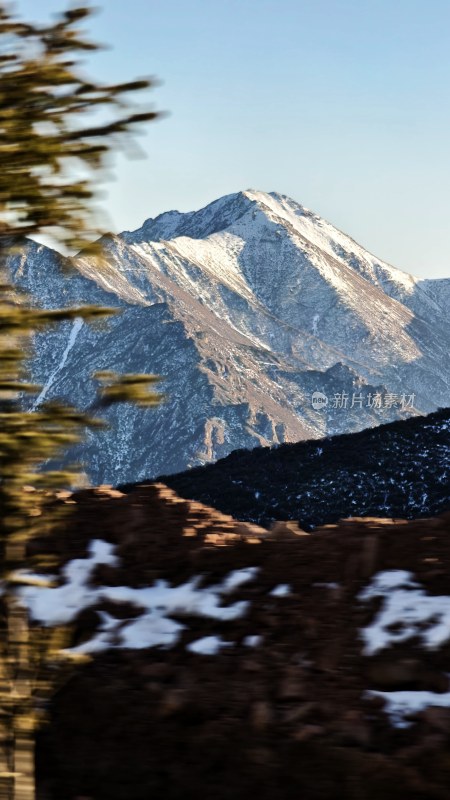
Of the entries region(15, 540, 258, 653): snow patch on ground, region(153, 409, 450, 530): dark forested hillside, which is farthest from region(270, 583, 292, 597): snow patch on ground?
region(153, 409, 450, 530): dark forested hillside

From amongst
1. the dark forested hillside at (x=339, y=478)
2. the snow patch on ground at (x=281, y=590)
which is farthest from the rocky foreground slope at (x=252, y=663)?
the dark forested hillside at (x=339, y=478)

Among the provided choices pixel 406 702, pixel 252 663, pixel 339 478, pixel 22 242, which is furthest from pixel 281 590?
pixel 339 478

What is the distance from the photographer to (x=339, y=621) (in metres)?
12.3

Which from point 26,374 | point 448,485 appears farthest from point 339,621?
point 448,485

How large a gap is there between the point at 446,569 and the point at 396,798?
3.51m

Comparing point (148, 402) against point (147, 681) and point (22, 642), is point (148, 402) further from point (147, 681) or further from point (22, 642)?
point (147, 681)

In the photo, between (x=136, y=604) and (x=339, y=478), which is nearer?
(x=136, y=604)

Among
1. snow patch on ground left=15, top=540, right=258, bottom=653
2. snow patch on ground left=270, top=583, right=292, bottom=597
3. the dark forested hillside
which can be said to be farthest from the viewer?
the dark forested hillside

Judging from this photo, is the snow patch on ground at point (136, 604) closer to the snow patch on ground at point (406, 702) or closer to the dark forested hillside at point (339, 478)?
the snow patch on ground at point (406, 702)

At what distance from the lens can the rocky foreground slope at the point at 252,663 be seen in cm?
1048

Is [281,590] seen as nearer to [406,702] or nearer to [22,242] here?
[406,702]

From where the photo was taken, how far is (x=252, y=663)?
468 inches

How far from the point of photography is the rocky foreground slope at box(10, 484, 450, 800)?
10484 mm

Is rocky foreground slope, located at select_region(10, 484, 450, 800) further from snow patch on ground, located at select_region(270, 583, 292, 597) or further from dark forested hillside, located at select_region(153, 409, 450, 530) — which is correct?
dark forested hillside, located at select_region(153, 409, 450, 530)
